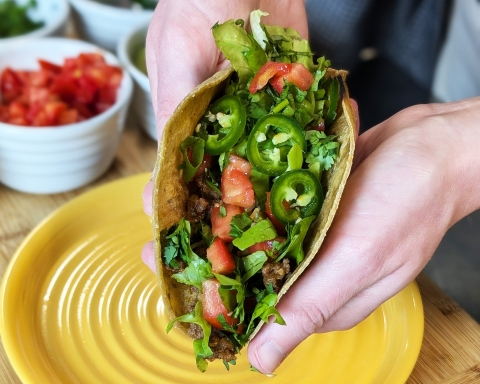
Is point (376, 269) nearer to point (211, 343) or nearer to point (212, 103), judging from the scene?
point (211, 343)

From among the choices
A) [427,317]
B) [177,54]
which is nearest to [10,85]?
[177,54]

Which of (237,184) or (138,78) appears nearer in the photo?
(237,184)

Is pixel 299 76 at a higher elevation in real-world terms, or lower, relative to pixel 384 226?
higher

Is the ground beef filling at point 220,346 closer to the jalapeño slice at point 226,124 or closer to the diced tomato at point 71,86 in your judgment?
the jalapeño slice at point 226,124

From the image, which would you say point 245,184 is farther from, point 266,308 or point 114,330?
point 114,330

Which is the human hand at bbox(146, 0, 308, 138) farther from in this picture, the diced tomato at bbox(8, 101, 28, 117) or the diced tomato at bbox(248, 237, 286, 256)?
the diced tomato at bbox(8, 101, 28, 117)

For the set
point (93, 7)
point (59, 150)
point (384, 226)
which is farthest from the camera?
point (93, 7)

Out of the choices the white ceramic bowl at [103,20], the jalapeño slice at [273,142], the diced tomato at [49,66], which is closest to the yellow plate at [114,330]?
the jalapeño slice at [273,142]
